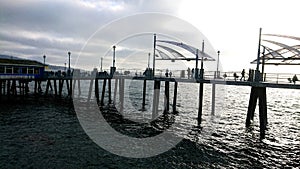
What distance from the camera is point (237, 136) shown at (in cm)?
1930

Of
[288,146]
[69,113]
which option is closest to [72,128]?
[69,113]

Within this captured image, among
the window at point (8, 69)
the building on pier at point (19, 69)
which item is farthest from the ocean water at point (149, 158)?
the window at point (8, 69)

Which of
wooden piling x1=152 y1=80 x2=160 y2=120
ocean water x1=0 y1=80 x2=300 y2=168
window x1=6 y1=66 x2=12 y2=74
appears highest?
window x1=6 y1=66 x2=12 y2=74

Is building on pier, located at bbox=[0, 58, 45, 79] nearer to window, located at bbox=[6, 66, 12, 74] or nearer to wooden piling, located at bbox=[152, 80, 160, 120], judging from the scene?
window, located at bbox=[6, 66, 12, 74]

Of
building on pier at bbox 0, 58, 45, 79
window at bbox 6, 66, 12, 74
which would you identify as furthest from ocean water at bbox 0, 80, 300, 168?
window at bbox 6, 66, 12, 74

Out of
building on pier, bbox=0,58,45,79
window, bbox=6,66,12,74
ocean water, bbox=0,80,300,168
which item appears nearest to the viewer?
ocean water, bbox=0,80,300,168

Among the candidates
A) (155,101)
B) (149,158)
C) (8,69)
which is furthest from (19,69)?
(149,158)

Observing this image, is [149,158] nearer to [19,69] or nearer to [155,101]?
[155,101]

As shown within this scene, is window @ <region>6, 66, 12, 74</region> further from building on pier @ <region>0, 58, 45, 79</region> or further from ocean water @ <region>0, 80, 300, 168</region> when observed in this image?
ocean water @ <region>0, 80, 300, 168</region>

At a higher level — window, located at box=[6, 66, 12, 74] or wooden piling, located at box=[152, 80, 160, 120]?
window, located at box=[6, 66, 12, 74]

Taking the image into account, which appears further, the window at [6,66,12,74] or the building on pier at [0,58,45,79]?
the window at [6,66,12,74]

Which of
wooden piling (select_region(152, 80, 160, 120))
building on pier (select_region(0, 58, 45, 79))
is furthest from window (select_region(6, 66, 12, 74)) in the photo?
wooden piling (select_region(152, 80, 160, 120))

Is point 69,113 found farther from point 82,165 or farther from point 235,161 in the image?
point 235,161

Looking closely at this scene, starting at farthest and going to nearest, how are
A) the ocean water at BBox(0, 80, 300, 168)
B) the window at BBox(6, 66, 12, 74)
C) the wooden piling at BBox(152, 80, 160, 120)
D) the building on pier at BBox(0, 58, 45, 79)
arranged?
the window at BBox(6, 66, 12, 74) → the building on pier at BBox(0, 58, 45, 79) → the wooden piling at BBox(152, 80, 160, 120) → the ocean water at BBox(0, 80, 300, 168)
